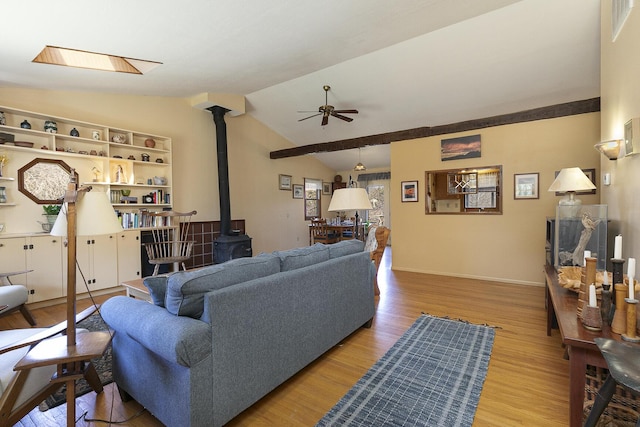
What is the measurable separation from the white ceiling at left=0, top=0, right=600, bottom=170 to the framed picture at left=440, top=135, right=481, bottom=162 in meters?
0.38

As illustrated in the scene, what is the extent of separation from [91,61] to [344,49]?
2985 millimetres

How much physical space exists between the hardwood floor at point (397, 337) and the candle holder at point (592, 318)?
0.60 m

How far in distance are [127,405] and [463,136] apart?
5.51 metres

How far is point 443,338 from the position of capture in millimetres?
2666

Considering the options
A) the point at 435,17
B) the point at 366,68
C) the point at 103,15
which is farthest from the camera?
the point at 366,68

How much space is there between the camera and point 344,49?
3723 millimetres

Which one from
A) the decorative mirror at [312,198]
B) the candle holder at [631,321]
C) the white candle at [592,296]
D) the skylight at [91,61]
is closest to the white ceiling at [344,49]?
the skylight at [91,61]

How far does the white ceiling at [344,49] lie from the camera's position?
2.51 metres

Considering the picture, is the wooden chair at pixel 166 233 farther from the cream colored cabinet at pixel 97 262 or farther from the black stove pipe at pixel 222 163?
the black stove pipe at pixel 222 163

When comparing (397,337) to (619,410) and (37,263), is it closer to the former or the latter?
(619,410)

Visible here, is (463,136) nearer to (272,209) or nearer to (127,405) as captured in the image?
(272,209)

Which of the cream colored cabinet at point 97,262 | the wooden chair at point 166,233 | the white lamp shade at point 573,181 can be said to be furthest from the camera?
the wooden chair at point 166,233

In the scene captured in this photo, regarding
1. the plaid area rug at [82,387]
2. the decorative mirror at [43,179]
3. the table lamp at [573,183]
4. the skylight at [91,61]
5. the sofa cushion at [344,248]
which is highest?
the skylight at [91,61]

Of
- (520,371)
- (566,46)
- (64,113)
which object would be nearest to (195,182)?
(64,113)
